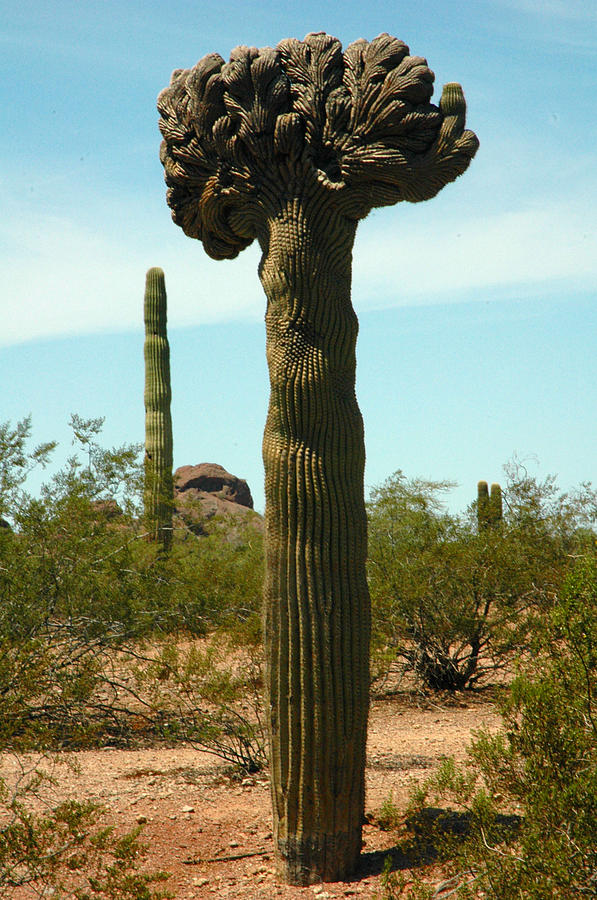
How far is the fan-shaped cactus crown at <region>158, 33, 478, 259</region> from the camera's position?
Answer: 4.77 meters

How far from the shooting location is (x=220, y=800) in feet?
21.0

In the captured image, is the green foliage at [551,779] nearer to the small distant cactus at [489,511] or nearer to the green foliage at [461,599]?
the green foliage at [461,599]

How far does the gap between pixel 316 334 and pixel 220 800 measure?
3.35 meters

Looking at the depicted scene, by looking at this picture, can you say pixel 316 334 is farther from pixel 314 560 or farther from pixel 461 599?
pixel 461 599

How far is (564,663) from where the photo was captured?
3.90m

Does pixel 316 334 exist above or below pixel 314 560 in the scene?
above

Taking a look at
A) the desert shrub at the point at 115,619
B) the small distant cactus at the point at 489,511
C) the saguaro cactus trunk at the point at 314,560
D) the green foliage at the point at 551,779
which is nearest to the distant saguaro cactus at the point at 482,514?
the small distant cactus at the point at 489,511

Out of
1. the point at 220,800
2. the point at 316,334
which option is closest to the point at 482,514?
the point at 220,800

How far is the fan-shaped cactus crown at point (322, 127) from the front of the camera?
188 inches

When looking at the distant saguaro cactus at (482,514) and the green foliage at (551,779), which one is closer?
Answer: the green foliage at (551,779)

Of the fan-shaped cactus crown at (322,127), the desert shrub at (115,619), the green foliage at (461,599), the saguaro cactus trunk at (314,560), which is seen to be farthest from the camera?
the green foliage at (461,599)

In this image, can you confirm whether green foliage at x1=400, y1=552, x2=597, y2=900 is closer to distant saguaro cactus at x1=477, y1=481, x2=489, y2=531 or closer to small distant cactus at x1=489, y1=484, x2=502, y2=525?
distant saguaro cactus at x1=477, y1=481, x2=489, y2=531

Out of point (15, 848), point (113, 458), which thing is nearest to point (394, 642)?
point (113, 458)

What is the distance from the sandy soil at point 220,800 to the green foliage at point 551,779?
0.93 m
